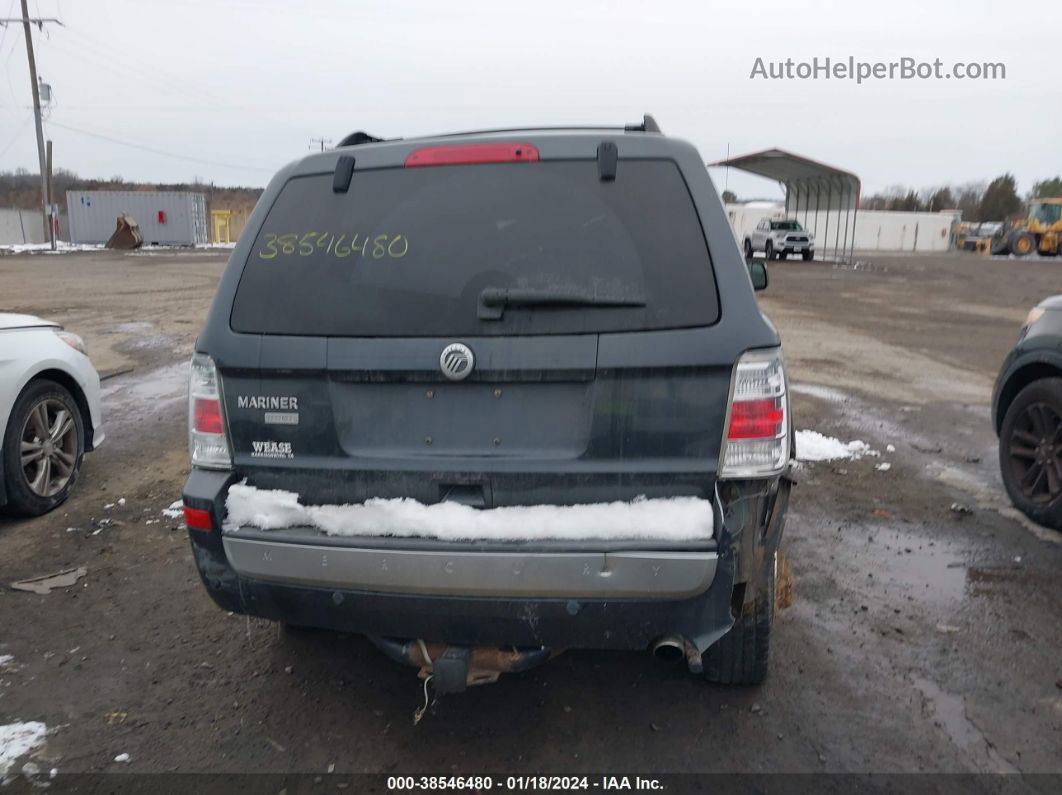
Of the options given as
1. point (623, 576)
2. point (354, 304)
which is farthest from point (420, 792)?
point (354, 304)

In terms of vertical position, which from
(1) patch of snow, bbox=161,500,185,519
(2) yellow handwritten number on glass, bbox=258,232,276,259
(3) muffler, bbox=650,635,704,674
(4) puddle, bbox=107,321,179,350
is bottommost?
(1) patch of snow, bbox=161,500,185,519

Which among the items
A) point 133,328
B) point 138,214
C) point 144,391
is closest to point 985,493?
point 144,391

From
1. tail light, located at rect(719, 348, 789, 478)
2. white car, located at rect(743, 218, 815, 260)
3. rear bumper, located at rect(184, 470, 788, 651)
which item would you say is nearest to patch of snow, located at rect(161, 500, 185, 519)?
rear bumper, located at rect(184, 470, 788, 651)

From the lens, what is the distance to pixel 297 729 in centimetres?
302

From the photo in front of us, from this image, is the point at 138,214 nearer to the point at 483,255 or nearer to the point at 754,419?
the point at 483,255

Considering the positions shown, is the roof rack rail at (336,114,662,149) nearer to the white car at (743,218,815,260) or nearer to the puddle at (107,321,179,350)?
the puddle at (107,321,179,350)

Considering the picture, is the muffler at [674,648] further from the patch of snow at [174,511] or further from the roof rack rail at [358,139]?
the patch of snow at [174,511]

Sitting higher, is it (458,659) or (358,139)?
(358,139)

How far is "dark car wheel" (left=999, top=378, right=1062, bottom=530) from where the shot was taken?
490 cm

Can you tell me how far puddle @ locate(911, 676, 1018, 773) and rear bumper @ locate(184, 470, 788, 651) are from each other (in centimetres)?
105

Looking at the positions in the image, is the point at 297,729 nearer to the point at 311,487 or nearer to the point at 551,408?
the point at 311,487

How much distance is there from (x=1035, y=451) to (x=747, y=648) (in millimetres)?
3082

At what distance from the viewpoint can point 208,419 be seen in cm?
280

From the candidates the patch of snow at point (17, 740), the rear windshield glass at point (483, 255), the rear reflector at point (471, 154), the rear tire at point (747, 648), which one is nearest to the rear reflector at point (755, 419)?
the rear windshield glass at point (483, 255)
